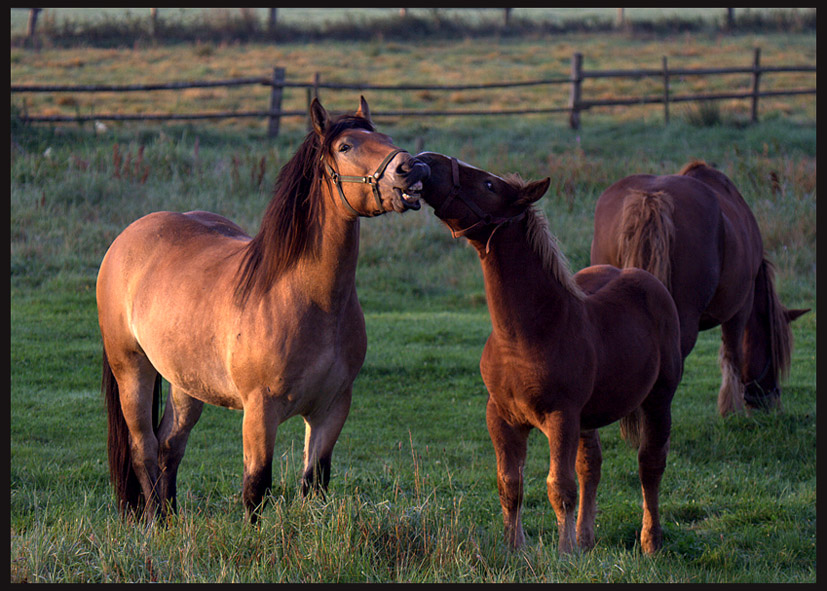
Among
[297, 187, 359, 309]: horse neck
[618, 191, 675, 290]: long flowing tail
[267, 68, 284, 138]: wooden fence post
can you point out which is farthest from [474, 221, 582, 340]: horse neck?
[267, 68, 284, 138]: wooden fence post

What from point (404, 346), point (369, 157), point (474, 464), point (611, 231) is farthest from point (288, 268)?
point (404, 346)

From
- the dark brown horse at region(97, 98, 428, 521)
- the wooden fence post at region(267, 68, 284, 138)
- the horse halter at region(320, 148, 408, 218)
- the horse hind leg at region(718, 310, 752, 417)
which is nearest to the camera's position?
the horse halter at region(320, 148, 408, 218)

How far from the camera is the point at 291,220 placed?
12.3 ft

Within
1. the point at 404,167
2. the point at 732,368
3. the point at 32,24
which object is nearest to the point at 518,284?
the point at 404,167

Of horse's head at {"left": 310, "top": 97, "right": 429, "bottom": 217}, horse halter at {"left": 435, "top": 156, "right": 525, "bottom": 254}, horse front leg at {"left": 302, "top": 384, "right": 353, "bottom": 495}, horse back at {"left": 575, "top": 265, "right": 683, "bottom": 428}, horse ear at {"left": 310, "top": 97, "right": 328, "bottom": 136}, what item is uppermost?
horse ear at {"left": 310, "top": 97, "right": 328, "bottom": 136}

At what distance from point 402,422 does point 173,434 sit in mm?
Answer: 2172

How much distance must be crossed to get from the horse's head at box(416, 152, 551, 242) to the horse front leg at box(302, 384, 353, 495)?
1013 mm

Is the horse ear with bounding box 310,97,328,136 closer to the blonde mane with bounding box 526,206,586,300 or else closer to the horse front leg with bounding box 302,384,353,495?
the blonde mane with bounding box 526,206,586,300

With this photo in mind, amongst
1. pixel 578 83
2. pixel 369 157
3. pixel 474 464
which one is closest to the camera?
pixel 369 157

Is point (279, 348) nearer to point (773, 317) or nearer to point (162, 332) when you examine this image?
point (162, 332)

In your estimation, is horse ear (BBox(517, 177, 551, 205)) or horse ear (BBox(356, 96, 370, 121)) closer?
horse ear (BBox(517, 177, 551, 205))

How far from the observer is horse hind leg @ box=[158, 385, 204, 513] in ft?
14.9

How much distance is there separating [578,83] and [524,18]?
1622 cm

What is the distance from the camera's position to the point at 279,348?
359 cm
